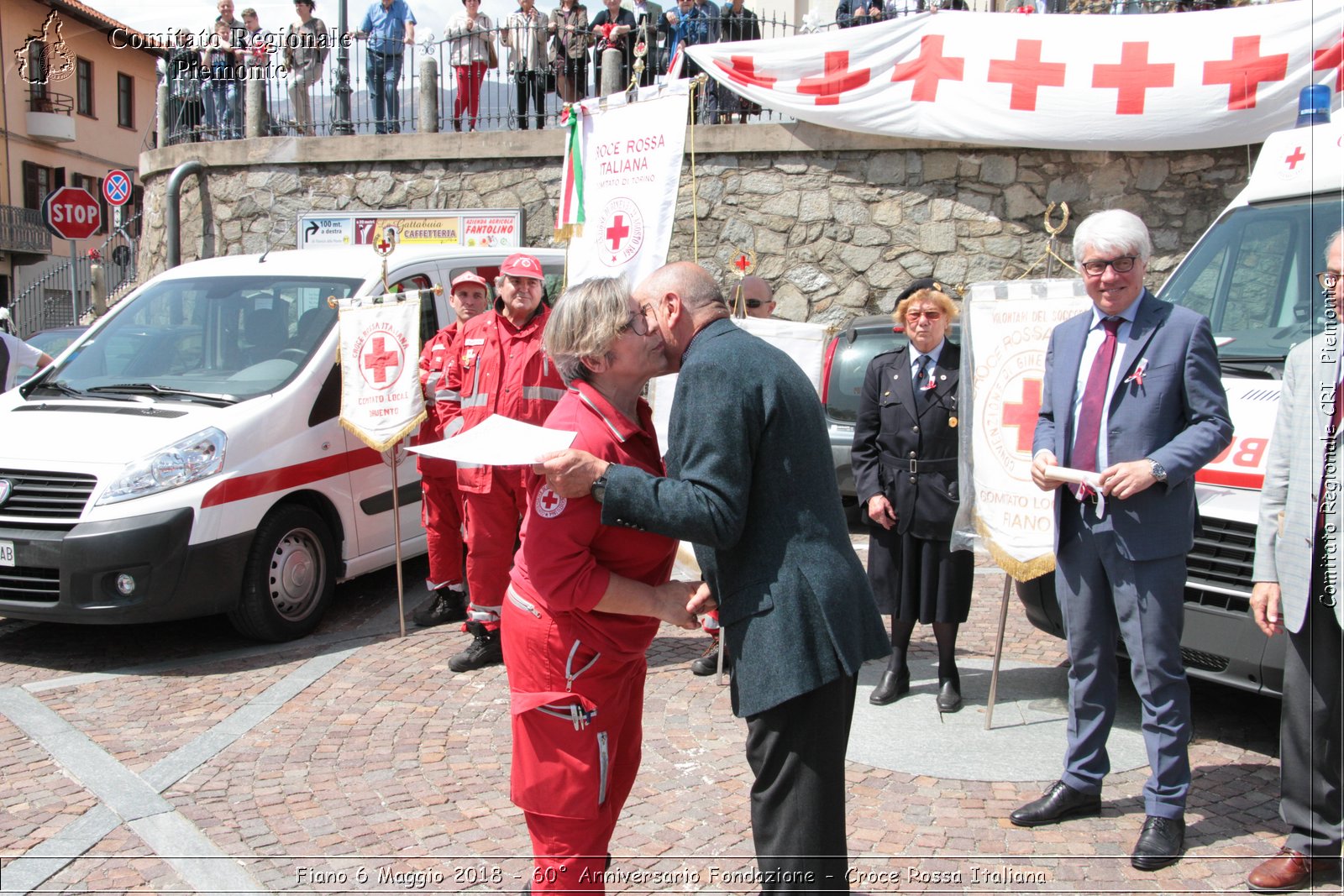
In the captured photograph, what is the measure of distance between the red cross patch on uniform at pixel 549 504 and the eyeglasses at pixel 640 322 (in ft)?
1.47

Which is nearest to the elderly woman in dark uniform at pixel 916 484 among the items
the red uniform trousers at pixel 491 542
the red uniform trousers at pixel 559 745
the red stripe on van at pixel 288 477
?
the red uniform trousers at pixel 491 542

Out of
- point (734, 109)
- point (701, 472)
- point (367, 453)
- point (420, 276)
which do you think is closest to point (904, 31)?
point (734, 109)

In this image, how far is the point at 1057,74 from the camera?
1126 cm

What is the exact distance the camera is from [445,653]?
6.07 meters

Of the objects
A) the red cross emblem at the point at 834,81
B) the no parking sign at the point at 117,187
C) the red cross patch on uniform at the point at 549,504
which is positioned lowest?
the red cross patch on uniform at the point at 549,504

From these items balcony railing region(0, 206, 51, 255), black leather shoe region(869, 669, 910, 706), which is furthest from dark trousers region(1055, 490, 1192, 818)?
balcony railing region(0, 206, 51, 255)

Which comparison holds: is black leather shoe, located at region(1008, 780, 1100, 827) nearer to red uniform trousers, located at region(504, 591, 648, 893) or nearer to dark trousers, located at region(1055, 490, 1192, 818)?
dark trousers, located at region(1055, 490, 1192, 818)

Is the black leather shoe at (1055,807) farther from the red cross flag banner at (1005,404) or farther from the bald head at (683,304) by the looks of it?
the bald head at (683,304)

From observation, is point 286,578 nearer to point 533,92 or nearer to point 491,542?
point 491,542

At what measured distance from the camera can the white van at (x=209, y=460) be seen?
5.57 metres

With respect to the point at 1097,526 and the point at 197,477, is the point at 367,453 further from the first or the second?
the point at 1097,526

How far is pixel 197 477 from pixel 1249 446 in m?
4.96

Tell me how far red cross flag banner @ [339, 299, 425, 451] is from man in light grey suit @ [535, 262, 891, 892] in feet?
12.4

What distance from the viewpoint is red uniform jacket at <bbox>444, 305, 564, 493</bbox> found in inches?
227
